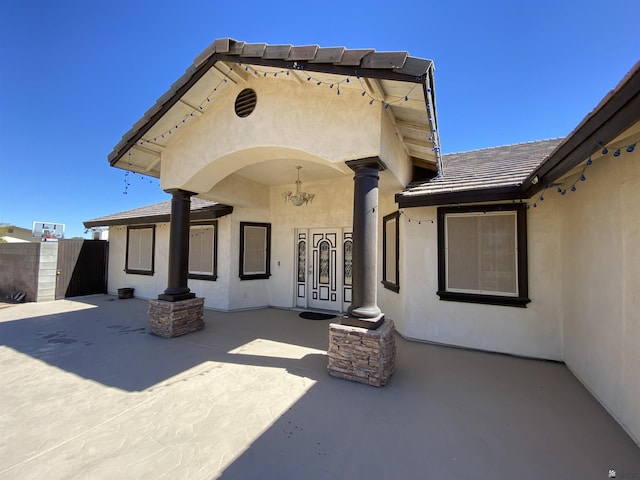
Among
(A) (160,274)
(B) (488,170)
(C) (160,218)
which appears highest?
(B) (488,170)

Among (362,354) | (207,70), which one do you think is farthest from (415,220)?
(207,70)

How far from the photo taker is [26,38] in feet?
22.3

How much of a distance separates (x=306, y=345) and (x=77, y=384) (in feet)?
10.9

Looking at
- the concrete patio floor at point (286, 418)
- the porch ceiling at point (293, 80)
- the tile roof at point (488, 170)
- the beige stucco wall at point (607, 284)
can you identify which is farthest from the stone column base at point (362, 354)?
the porch ceiling at point (293, 80)

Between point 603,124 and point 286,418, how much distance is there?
12.9 feet

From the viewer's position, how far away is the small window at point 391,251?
5918 millimetres

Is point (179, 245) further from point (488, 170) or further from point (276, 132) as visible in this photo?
point (488, 170)

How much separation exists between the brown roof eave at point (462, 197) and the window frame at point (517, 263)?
334 mm

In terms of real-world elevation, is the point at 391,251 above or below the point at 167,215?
below

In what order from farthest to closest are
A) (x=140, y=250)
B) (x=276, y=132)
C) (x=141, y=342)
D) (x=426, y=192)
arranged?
(x=140, y=250) < (x=141, y=342) < (x=426, y=192) < (x=276, y=132)

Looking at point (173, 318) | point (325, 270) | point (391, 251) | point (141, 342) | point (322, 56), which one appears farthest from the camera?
point (325, 270)

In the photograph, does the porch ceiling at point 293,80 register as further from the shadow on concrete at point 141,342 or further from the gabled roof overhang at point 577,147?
the shadow on concrete at point 141,342

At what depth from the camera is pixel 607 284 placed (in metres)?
3.09

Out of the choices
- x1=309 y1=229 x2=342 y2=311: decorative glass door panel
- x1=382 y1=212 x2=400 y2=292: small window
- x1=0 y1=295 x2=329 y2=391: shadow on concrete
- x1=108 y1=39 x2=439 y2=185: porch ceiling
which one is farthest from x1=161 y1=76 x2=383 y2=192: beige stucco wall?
x1=309 y1=229 x2=342 y2=311: decorative glass door panel
